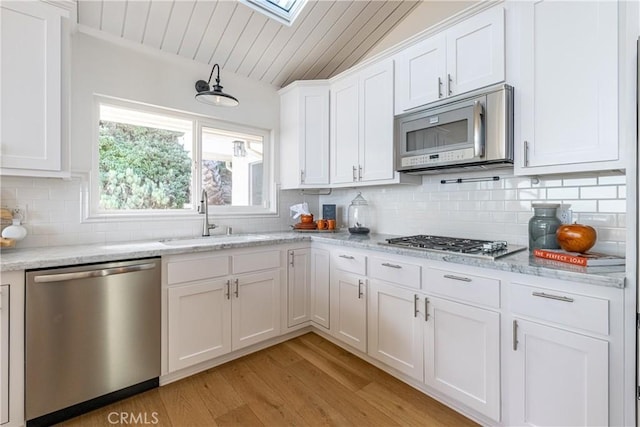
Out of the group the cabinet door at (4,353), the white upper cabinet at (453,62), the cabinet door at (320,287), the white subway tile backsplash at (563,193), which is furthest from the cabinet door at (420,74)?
the cabinet door at (4,353)

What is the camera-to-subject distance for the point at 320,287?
267cm

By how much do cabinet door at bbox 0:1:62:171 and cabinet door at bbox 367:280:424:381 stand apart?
87.8 inches

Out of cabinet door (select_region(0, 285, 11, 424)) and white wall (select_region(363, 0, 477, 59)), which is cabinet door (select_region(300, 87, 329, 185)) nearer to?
white wall (select_region(363, 0, 477, 59))

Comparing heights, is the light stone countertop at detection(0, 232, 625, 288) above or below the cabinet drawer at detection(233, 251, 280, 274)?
above

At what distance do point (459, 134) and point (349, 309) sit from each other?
1500mm

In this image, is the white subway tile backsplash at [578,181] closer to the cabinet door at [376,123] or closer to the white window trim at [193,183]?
the cabinet door at [376,123]

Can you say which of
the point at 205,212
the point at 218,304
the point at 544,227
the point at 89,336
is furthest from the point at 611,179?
the point at 89,336

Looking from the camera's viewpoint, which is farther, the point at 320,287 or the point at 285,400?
the point at 320,287

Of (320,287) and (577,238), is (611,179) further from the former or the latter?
(320,287)

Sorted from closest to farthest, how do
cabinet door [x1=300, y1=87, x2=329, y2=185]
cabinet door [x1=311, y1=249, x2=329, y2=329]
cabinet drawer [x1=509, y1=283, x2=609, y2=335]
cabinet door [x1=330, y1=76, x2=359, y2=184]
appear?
cabinet drawer [x1=509, y1=283, x2=609, y2=335], cabinet door [x1=311, y1=249, x2=329, y2=329], cabinet door [x1=330, y1=76, x2=359, y2=184], cabinet door [x1=300, y1=87, x2=329, y2=185]

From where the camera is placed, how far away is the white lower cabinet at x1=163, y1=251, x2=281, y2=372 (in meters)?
2.03

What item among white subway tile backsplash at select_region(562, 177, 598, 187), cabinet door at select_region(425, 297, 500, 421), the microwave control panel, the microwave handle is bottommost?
cabinet door at select_region(425, 297, 500, 421)

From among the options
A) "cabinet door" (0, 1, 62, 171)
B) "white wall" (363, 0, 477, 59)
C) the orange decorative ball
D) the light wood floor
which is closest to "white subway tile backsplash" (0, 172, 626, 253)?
the orange decorative ball

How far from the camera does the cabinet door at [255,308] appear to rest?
231 cm
